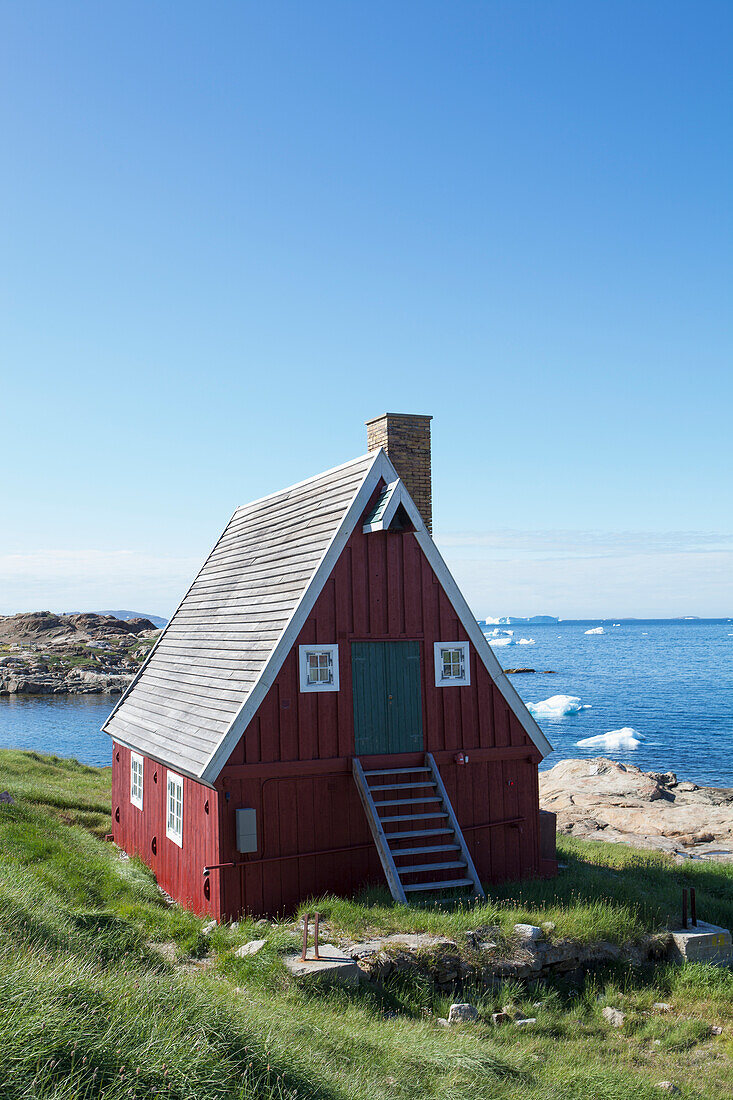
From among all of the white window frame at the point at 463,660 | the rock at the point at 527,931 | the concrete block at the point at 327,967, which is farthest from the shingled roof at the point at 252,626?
the rock at the point at 527,931

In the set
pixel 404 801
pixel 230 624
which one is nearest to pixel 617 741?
pixel 230 624

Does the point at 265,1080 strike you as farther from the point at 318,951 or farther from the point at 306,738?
the point at 306,738

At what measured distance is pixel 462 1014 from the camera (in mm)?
10438

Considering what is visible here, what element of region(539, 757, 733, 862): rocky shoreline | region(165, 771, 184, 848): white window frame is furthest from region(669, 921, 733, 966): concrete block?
region(539, 757, 733, 862): rocky shoreline

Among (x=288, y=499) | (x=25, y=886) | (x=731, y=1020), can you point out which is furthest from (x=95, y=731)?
(x=731, y=1020)

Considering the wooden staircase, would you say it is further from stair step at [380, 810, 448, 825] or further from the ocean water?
the ocean water

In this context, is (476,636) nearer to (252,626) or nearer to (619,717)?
(252,626)

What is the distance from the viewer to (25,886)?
11570mm

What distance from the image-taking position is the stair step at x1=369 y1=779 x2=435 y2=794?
555 inches

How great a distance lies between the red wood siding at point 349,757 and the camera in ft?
44.1

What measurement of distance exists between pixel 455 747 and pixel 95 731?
46035 mm

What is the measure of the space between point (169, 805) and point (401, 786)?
455 centimetres

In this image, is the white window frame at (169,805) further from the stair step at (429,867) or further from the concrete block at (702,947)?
the concrete block at (702,947)

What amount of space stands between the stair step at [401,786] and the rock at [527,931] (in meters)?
2.98
